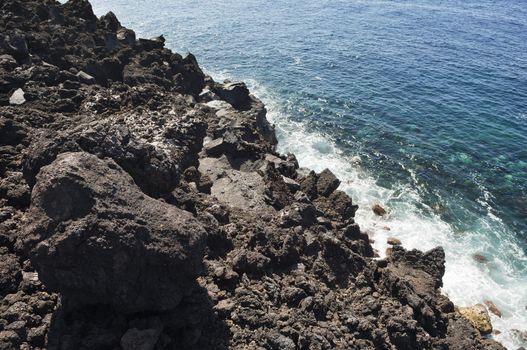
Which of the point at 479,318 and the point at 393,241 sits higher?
the point at 393,241

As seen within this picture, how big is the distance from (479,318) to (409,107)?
30.5 meters

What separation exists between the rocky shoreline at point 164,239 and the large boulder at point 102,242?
0.12ft

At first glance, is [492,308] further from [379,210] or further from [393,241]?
[379,210]

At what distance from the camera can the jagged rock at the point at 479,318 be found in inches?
958

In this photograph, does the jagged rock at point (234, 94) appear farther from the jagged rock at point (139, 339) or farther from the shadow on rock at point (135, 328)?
the jagged rock at point (139, 339)

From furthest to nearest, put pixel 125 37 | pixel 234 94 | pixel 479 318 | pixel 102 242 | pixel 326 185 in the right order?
pixel 125 37 → pixel 234 94 → pixel 326 185 → pixel 479 318 → pixel 102 242

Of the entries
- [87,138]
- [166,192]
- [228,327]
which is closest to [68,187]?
→ [87,138]

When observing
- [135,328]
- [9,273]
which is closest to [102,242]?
[135,328]

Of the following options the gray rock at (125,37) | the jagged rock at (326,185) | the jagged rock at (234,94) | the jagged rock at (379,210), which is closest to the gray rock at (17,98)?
the jagged rock at (326,185)

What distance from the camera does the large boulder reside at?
36.8 feet

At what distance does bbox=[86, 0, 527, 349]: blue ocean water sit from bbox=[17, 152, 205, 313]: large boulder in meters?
21.7

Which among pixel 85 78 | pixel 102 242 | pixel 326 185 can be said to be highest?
pixel 85 78

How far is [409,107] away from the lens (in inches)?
1951

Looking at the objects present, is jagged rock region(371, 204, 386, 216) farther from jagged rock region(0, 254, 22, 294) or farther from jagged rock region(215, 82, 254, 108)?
jagged rock region(0, 254, 22, 294)
